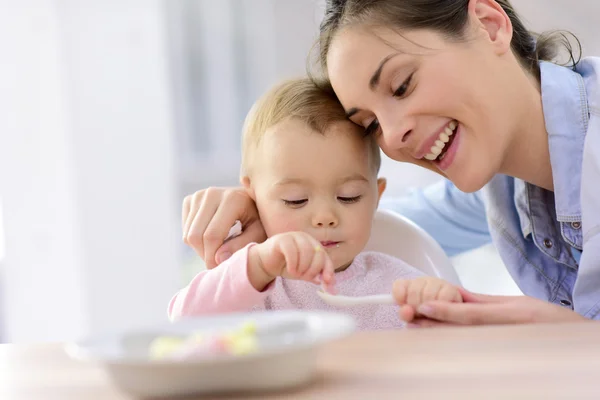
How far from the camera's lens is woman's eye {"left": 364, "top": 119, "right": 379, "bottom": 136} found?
134cm

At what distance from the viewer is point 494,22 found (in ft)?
4.57

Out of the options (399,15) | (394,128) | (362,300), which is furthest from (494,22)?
(362,300)

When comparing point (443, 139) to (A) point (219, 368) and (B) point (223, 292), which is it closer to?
(B) point (223, 292)

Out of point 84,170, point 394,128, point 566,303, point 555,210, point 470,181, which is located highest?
point 394,128

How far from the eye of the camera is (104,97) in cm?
307

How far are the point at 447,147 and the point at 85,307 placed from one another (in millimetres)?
2104

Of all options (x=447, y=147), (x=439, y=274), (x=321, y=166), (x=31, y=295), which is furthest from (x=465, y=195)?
(x=31, y=295)

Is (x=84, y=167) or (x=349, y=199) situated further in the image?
(x=84, y=167)

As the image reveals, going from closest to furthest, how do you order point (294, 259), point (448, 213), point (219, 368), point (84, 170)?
point (219, 368), point (294, 259), point (448, 213), point (84, 170)

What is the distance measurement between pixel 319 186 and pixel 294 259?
1.12ft

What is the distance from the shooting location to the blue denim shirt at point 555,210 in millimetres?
1286

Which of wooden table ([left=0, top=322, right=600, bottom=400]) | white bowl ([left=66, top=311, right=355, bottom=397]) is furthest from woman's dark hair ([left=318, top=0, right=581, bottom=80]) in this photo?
white bowl ([left=66, top=311, right=355, bottom=397])

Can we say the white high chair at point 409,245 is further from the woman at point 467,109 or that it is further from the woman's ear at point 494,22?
the woman's ear at point 494,22

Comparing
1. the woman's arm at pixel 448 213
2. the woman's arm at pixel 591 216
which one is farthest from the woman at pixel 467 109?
the woman's arm at pixel 448 213
